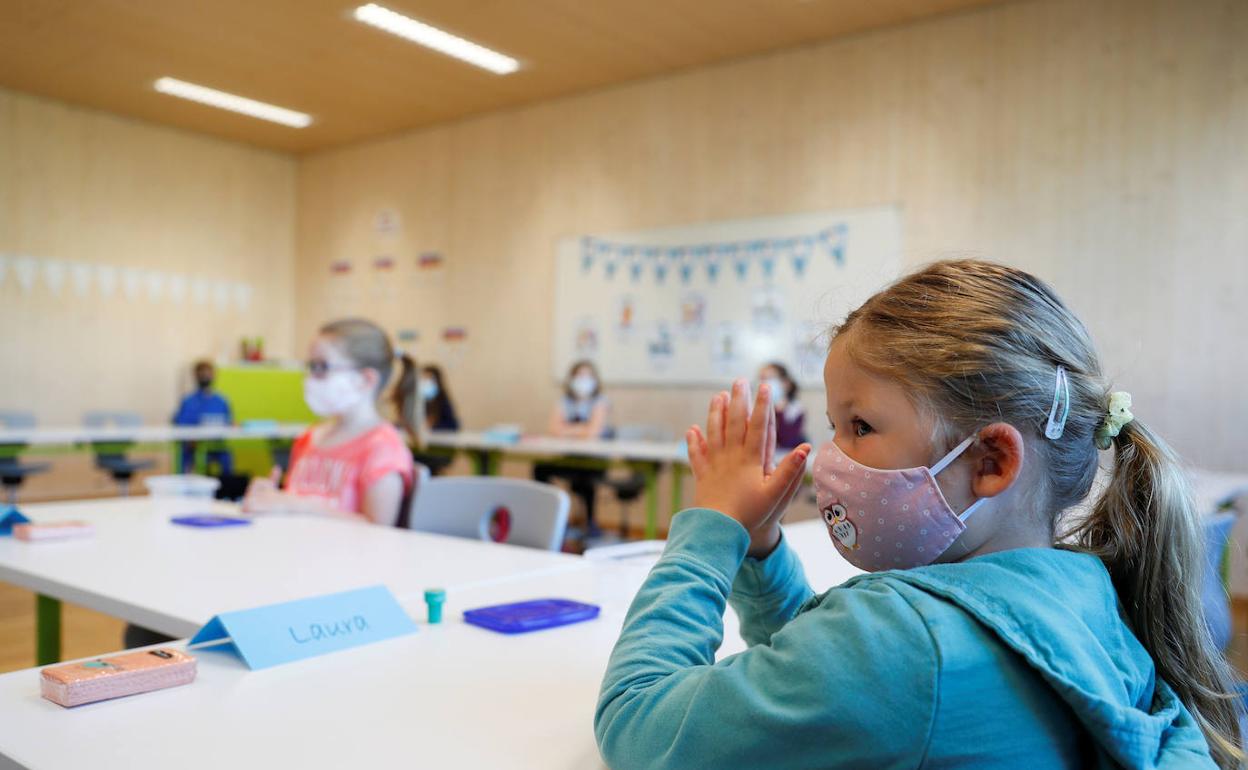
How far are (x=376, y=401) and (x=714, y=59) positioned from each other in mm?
4296

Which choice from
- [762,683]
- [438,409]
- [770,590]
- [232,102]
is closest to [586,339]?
[438,409]

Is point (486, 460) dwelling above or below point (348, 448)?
below

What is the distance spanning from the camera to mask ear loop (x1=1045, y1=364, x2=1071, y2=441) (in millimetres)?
727

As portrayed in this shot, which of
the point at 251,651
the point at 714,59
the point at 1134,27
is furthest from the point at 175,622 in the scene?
the point at 714,59

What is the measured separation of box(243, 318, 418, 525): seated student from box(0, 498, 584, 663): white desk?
0.64ft

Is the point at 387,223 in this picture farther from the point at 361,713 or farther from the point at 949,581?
the point at 949,581

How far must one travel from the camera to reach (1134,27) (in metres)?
4.71

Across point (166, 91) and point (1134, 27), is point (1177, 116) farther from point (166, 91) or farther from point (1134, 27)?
point (166, 91)

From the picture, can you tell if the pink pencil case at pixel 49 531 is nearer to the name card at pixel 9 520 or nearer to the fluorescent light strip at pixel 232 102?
the name card at pixel 9 520

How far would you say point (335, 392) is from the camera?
252cm

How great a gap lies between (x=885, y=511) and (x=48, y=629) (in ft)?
5.63

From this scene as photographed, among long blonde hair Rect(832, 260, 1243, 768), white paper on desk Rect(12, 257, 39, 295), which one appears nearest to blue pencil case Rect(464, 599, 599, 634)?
long blonde hair Rect(832, 260, 1243, 768)

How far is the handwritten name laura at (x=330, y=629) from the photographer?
1065 mm

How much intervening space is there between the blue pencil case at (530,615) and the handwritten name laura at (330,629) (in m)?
0.15
